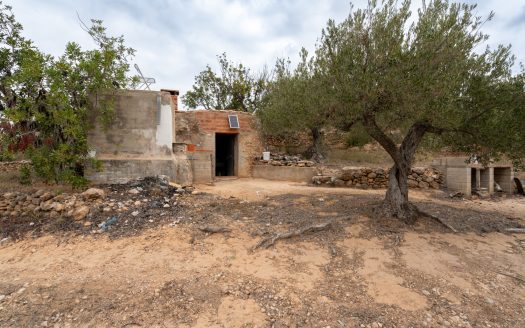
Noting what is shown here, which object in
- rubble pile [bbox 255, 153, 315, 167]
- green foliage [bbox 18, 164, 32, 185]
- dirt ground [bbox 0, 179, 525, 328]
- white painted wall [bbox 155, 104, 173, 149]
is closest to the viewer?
dirt ground [bbox 0, 179, 525, 328]

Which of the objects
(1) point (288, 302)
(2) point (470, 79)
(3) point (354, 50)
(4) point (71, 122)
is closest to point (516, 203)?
(2) point (470, 79)

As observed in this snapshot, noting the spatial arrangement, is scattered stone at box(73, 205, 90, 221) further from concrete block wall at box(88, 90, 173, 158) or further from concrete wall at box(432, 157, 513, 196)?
concrete wall at box(432, 157, 513, 196)

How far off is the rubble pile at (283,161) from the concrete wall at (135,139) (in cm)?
588

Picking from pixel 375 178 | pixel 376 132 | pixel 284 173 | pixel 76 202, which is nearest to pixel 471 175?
pixel 375 178

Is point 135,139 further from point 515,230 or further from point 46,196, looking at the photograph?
point 515,230

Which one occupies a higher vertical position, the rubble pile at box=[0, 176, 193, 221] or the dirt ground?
the rubble pile at box=[0, 176, 193, 221]

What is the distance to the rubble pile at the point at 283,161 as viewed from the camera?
13.6 metres

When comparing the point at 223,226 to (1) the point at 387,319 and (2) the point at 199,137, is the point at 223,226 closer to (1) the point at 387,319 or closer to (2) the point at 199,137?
(1) the point at 387,319

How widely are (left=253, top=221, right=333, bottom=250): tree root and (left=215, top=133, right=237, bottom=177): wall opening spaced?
30.9ft

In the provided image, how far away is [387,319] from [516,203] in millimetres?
10152

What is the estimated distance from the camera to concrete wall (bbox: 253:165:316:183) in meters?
12.9

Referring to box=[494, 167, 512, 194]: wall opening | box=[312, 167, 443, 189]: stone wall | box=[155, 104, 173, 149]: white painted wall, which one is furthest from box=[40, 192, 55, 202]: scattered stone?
box=[494, 167, 512, 194]: wall opening

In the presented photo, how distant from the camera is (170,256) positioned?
4.67 metres

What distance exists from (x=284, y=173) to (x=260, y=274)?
940cm
